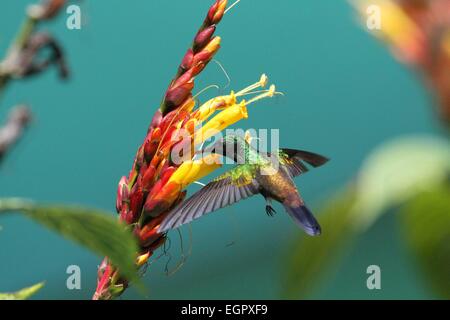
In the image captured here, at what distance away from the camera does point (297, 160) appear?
892 mm

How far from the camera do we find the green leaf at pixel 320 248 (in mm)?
561

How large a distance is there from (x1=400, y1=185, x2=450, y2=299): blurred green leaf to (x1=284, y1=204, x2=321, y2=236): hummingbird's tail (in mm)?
87

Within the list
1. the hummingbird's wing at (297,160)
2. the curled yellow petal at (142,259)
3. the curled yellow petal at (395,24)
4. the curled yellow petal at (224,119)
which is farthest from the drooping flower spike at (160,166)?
the curled yellow petal at (395,24)

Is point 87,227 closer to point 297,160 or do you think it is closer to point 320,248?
point 320,248

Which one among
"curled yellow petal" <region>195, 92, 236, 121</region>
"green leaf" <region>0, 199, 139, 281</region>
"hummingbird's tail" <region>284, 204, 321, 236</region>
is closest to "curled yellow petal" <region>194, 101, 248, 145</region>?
"curled yellow petal" <region>195, 92, 236, 121</region>

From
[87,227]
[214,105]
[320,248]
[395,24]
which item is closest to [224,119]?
[214,105]

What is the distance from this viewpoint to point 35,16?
0.62 metres

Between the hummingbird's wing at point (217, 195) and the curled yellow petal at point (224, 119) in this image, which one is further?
the curled yellow petal at point (224, 119)

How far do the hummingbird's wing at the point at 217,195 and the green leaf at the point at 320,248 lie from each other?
0.28 ft

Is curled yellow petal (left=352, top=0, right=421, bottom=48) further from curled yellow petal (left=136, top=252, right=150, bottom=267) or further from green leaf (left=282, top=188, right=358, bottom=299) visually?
curled yellow petal (left=136, top=252, right=150, bottom=267)

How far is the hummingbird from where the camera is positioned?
617 millimetres

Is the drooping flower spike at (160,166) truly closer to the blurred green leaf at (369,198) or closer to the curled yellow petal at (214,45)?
the curled yellow petal at (214,45)
